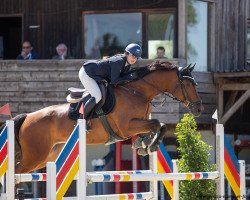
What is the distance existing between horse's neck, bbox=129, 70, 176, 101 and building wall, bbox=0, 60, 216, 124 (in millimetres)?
6350

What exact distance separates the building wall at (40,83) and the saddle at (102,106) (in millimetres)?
6180

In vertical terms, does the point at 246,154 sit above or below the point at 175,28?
below

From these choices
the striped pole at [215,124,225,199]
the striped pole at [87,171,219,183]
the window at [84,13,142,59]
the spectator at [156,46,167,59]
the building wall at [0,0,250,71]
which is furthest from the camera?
the building wall at [0,0,250,71]

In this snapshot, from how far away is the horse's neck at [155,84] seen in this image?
12.1m

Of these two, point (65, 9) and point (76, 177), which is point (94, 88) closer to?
point (76, 177)

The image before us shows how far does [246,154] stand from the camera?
794 inches

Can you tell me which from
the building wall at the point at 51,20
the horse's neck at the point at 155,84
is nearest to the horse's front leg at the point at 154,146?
the horse's neck at the point at 155,84

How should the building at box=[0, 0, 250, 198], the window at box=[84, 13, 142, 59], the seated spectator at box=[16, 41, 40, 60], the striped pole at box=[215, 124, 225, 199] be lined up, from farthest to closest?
the window at box=[84, 13, 142, 59]
the seated spectator at box=[16, 41, 40, 60]
the building at box=[0, 0, 250, 198]
the striped pole at box=[215, 124, 225, 199]

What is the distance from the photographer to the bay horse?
11.7m

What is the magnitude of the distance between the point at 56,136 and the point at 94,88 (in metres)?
1.02

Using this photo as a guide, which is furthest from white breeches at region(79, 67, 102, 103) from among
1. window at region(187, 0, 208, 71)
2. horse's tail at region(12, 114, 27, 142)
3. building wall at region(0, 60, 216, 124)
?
window at region(187, 0, 208, 71)

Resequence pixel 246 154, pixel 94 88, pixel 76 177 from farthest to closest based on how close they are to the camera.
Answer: pixel 246 154, pixel 94 88, pixel 76 177

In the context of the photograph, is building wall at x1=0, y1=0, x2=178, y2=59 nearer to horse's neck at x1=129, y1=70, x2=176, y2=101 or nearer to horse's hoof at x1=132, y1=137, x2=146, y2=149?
horse's neck at x1=129, y1=70, x2=176, y2=101

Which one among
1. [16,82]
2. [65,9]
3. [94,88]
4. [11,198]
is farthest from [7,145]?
[65,9]
